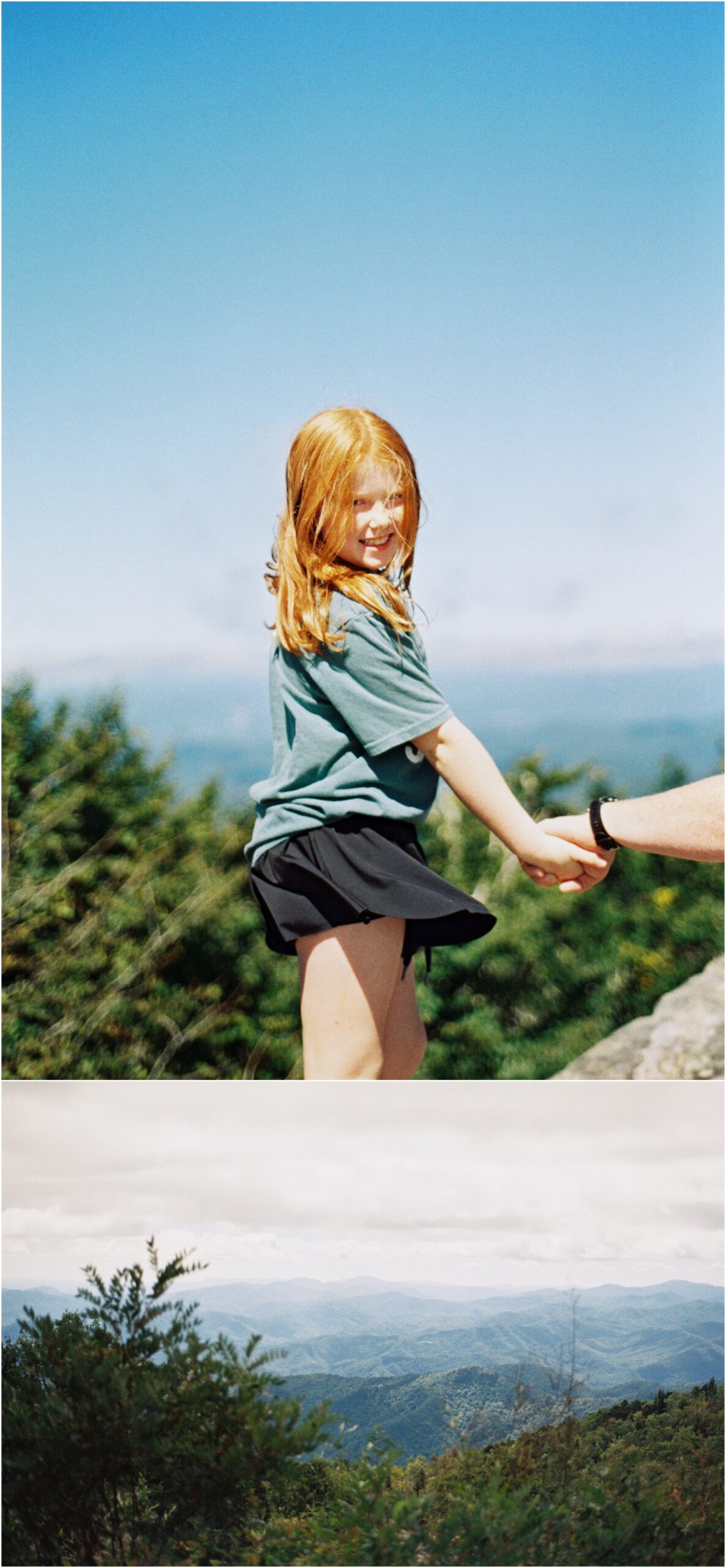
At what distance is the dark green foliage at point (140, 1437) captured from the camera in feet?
6.02

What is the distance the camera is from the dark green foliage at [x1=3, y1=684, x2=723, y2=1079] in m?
4.15

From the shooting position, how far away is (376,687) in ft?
6.88

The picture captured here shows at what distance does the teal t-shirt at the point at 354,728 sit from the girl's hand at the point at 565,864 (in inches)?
9.7

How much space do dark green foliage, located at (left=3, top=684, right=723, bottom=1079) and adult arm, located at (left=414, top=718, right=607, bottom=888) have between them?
6.14 feet

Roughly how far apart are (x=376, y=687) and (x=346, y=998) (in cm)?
52

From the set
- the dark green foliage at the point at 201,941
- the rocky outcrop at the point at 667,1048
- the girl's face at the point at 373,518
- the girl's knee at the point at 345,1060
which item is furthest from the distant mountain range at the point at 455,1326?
the dark green foliage at the point at 201,941

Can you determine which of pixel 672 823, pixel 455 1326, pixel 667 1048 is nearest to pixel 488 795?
pixel 672 823

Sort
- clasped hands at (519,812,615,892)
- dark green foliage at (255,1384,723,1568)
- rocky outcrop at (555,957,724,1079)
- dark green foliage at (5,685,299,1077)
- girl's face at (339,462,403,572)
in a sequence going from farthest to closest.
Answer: dark green foliage at (5,685,299,1077) < rocky outcrop at (555,957,724,1079) < clasped hands at (519,812,615,892) < girl's face at (339,462,403,572) < dark green foliage at (255,1384,723,1568)

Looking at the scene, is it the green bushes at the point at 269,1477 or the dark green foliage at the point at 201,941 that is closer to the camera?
the green bushes at the point at 269,1477

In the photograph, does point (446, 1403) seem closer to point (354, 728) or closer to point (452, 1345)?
point (452, 1345)

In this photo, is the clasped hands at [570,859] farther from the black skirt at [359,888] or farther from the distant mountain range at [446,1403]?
the distant mountain range at [446,1403]

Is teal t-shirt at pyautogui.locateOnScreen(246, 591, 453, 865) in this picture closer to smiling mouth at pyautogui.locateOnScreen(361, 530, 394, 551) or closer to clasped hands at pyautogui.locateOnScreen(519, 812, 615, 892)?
smiling mouth at pyautogui.locateOnScreen(361, 530, 394, 551)

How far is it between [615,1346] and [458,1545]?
36 centimetres

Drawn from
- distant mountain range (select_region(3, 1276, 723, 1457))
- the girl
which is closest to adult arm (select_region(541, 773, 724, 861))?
the girl
